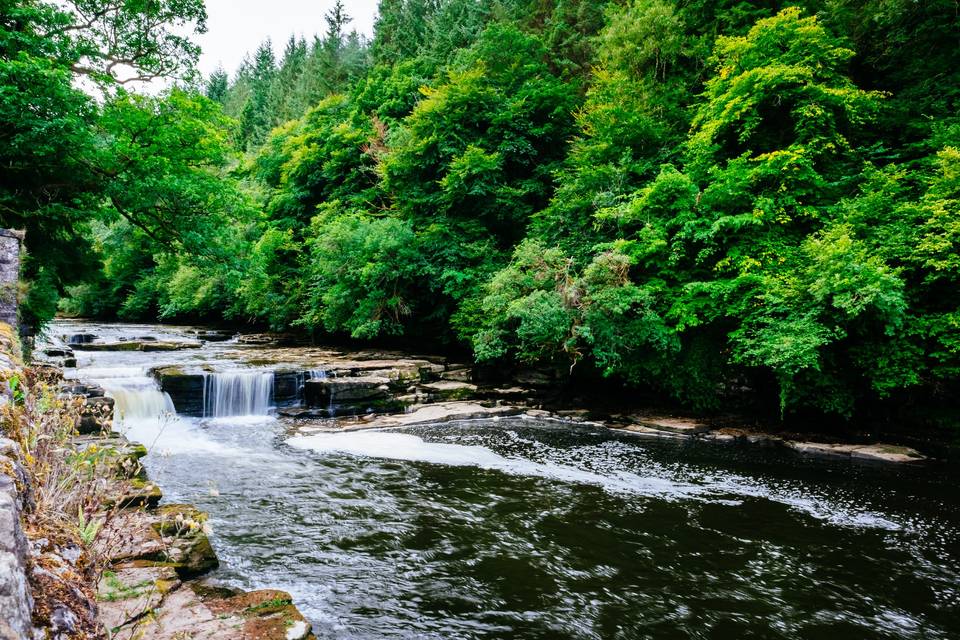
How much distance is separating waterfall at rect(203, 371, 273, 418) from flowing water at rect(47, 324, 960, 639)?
5.09 feet

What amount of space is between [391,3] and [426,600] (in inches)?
1694

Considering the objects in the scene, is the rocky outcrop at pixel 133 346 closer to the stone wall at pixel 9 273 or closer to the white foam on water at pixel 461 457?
the white foam on water at pixel 461 457

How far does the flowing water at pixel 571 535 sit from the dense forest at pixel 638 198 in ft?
9.51

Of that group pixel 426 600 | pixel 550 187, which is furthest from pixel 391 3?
pixel 426 600

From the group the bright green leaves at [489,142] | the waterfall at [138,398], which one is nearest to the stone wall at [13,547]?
the waterfall at [138,398]

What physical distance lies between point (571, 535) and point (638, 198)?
9.26 meters

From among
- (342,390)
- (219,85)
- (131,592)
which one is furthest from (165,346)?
(219,85)

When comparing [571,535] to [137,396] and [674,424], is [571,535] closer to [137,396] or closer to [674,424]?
[674,424]

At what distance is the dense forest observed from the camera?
9.57 metres

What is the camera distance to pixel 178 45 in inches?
457

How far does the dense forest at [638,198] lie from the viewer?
9.57 metres

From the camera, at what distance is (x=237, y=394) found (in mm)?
13062

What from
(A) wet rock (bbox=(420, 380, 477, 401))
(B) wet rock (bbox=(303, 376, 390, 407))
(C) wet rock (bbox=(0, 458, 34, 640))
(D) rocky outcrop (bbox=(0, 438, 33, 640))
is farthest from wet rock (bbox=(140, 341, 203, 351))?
(C) wet rock (bbox=(0, 458, 34, 640))

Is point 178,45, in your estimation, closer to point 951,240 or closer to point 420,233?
point 420,233
